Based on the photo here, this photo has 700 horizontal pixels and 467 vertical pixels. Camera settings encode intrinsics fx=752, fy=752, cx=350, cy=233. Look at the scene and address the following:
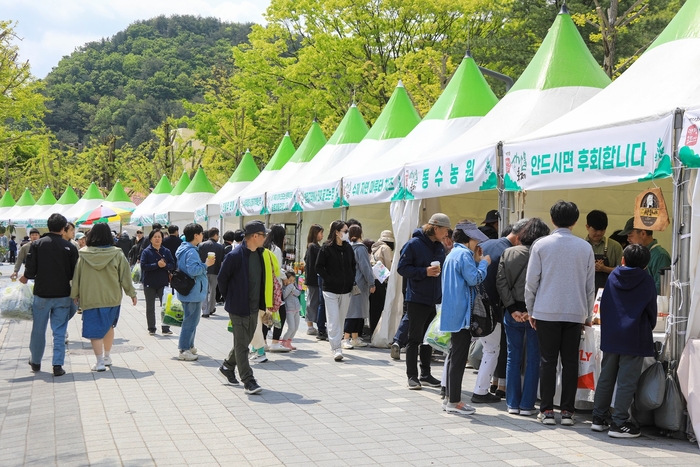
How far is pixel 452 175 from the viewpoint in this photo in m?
9.62

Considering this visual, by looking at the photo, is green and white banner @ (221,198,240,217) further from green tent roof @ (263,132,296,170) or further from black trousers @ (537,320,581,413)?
black trousers @ (537,320,581,413)

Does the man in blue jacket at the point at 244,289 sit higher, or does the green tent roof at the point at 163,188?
the green tent roof at the point at 163,188

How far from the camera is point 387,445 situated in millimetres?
5961

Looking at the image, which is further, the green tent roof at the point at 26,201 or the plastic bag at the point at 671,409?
the green tent roof at the point at 26,201

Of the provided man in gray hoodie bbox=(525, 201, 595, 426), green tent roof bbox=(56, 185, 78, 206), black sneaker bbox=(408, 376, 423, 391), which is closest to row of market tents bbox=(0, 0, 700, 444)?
man in gray hoodie bbox=(525, 201, 595, 426)

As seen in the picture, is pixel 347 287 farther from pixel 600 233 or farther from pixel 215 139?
pixel 215 139

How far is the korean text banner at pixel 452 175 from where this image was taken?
8.87 meters

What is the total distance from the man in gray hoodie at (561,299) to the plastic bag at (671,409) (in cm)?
75

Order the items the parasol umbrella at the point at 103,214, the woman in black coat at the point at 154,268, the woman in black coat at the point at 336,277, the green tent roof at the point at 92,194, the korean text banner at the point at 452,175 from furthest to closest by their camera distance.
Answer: the green tent roof at the point at 92,194
the parasol umbrella at the point at 103,214
the woman in black coat at the point at 154,268
the woman in black coat at the point at 336,277
the korean text banner at the point at 452,175

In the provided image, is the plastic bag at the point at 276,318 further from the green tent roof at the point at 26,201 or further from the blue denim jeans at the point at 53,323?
the green tent roof at the point at 26,201

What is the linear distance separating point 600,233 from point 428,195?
8.41 feet

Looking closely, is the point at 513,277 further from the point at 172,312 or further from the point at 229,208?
the point at 229,208

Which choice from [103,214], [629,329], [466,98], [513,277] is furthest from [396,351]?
[103,214]

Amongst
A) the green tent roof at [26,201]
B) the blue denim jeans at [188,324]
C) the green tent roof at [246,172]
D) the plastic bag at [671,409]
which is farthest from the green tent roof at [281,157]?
the green tent roof at [26,201]
